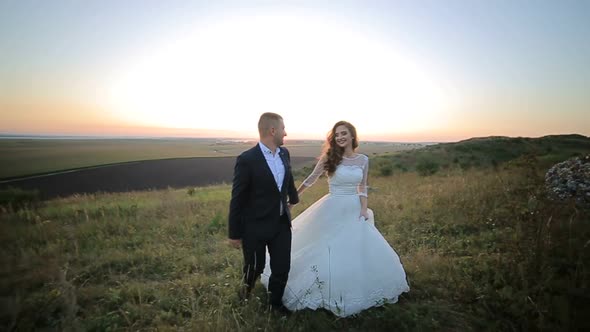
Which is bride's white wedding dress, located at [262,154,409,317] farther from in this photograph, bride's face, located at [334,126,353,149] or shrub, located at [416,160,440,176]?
shrub, located at [416,160,440,176]

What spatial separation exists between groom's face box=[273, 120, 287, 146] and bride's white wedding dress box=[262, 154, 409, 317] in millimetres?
1362

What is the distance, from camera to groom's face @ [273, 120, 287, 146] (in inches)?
136

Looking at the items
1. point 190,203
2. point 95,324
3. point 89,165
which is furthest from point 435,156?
point 89,165

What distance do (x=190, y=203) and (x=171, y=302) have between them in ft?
24.3

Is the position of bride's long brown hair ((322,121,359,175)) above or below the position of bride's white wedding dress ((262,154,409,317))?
above

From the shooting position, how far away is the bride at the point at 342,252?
147 inches

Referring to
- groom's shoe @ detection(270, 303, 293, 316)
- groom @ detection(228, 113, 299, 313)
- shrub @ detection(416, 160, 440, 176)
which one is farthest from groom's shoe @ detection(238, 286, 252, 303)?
shrub @ detection(416, 160, 440, 176)

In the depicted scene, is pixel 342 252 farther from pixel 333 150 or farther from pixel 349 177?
pixel 333 150

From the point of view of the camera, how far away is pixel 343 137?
4.46 m

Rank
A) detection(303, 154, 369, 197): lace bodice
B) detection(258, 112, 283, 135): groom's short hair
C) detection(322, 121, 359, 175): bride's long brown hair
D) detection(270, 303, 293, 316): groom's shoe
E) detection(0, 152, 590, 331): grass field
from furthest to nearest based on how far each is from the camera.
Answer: detection(322, 121, 359, 175): bride's long brown hair → detection(303, 154, 369, 197): lace bodice → detection(270, 303, 293, 316): groom's shoe → detection(258, 112, 283, 135): groom's short hair → detection(0, 152, 590, 331): grass field

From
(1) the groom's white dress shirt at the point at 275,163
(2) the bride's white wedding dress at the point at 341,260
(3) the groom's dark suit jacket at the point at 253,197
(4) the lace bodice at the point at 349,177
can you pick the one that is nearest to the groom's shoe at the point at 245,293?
(2) the bride's white wedding dress at the point at 341,260

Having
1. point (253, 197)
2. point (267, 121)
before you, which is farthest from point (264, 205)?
point (267, 121)

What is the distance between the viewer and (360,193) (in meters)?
4.48

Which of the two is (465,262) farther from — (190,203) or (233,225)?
(190,203)
